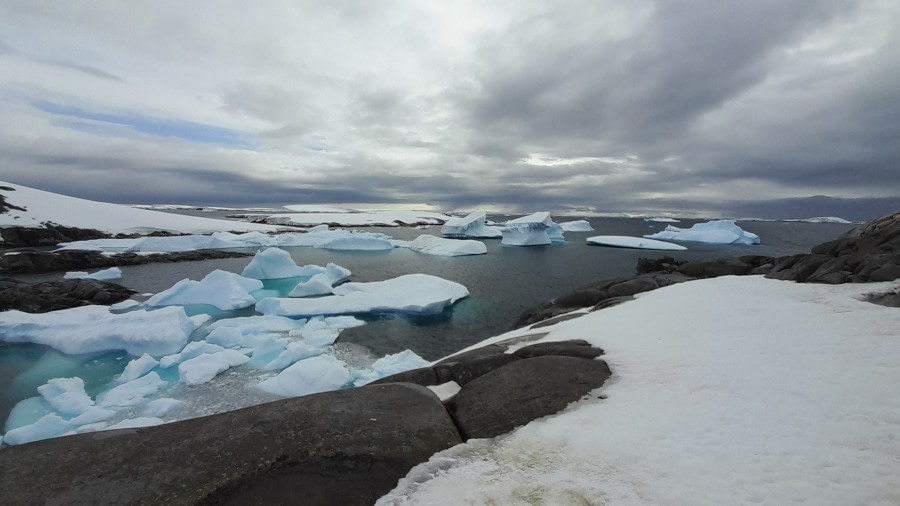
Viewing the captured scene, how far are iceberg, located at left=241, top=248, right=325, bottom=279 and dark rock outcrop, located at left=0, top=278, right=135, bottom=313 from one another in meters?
6.20

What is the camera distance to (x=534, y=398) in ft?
13.9

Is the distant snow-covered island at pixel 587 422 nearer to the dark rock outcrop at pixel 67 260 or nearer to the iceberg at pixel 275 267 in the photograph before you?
the iceberg at pixel 275 267

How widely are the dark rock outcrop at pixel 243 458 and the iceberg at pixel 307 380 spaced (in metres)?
5.26

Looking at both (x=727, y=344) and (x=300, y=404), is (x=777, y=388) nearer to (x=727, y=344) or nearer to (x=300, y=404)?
(x=727, y=344)

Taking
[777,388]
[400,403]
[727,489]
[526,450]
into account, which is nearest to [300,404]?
[400,403]

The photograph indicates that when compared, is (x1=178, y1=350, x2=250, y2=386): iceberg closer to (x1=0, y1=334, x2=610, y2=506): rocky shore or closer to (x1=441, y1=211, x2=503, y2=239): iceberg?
(x1=0, y1=334, x2=610, y2=506): rocky shore

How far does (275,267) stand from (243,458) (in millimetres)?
23122

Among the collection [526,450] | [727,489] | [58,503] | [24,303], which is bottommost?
[24,303]

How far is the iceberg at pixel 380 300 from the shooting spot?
1603cm

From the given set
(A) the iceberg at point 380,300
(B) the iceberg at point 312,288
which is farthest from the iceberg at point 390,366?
(B) the iceberg at point 312,288

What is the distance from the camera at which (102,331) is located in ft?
39.0

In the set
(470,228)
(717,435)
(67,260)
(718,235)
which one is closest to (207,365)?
(717,435)

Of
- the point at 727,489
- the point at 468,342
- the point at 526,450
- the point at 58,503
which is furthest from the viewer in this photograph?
the point at 468,342

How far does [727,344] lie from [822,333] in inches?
55.2
